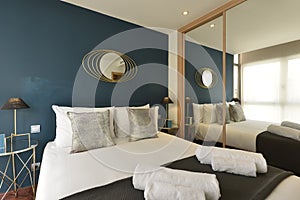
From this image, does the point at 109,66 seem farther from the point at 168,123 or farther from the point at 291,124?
the point at 291,124

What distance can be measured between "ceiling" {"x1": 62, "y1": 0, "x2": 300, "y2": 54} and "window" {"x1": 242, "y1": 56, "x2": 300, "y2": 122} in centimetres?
26

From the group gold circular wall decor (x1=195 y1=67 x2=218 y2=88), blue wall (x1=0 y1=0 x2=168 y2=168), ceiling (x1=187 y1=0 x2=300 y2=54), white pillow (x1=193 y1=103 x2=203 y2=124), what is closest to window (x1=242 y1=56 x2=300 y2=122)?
ceiling (x1=187 y1=0 x2=300 y2=54)

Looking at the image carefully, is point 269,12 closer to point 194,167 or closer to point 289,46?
point 289,46

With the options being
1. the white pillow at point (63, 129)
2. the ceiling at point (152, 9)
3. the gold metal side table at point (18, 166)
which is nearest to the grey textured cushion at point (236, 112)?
the ceiling at point (152, 9)

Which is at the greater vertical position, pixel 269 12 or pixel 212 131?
pixel 269 12

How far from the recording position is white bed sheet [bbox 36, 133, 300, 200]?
1.02m

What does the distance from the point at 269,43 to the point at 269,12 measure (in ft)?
1.20

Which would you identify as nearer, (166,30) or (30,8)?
(30,8)

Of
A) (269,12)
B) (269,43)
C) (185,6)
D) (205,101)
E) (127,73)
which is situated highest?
(185,6)

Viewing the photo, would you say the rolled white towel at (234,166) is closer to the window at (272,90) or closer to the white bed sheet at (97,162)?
the white bed sheet at (97,162)

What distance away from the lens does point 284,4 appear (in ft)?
5.66

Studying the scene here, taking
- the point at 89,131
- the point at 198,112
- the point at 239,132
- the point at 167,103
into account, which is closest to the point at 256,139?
the point at 239,132

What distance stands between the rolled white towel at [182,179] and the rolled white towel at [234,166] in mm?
285

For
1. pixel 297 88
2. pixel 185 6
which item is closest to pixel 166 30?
pixel 185 6
